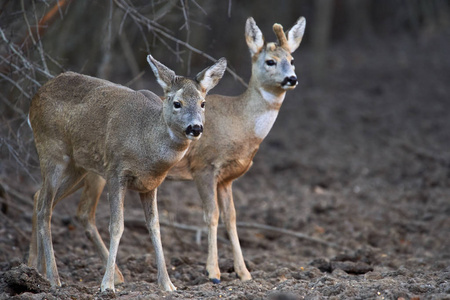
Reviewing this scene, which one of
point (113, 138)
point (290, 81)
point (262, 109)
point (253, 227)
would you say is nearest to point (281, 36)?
point (290, 81)

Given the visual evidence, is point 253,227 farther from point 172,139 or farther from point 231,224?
point 172,139

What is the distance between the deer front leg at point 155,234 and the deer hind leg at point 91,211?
862 mm

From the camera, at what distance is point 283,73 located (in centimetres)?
757

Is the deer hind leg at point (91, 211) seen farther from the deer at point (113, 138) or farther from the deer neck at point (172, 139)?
the deer neck at point (172, 139)

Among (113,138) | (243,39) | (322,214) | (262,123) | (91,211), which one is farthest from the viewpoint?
(243,39)

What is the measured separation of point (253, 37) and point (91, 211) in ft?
8.53

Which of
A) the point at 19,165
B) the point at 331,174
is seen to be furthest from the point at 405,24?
the point at 19,165

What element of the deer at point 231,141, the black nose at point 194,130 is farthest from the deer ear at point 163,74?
the deer at point 231,141

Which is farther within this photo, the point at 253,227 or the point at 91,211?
the point at 253,227

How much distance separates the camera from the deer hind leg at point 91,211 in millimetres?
7277

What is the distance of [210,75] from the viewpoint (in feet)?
21.2

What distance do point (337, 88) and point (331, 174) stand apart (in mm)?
6957

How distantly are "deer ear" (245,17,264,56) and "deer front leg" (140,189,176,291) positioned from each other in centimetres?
223

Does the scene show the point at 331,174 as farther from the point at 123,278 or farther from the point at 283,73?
the point at 123,278
